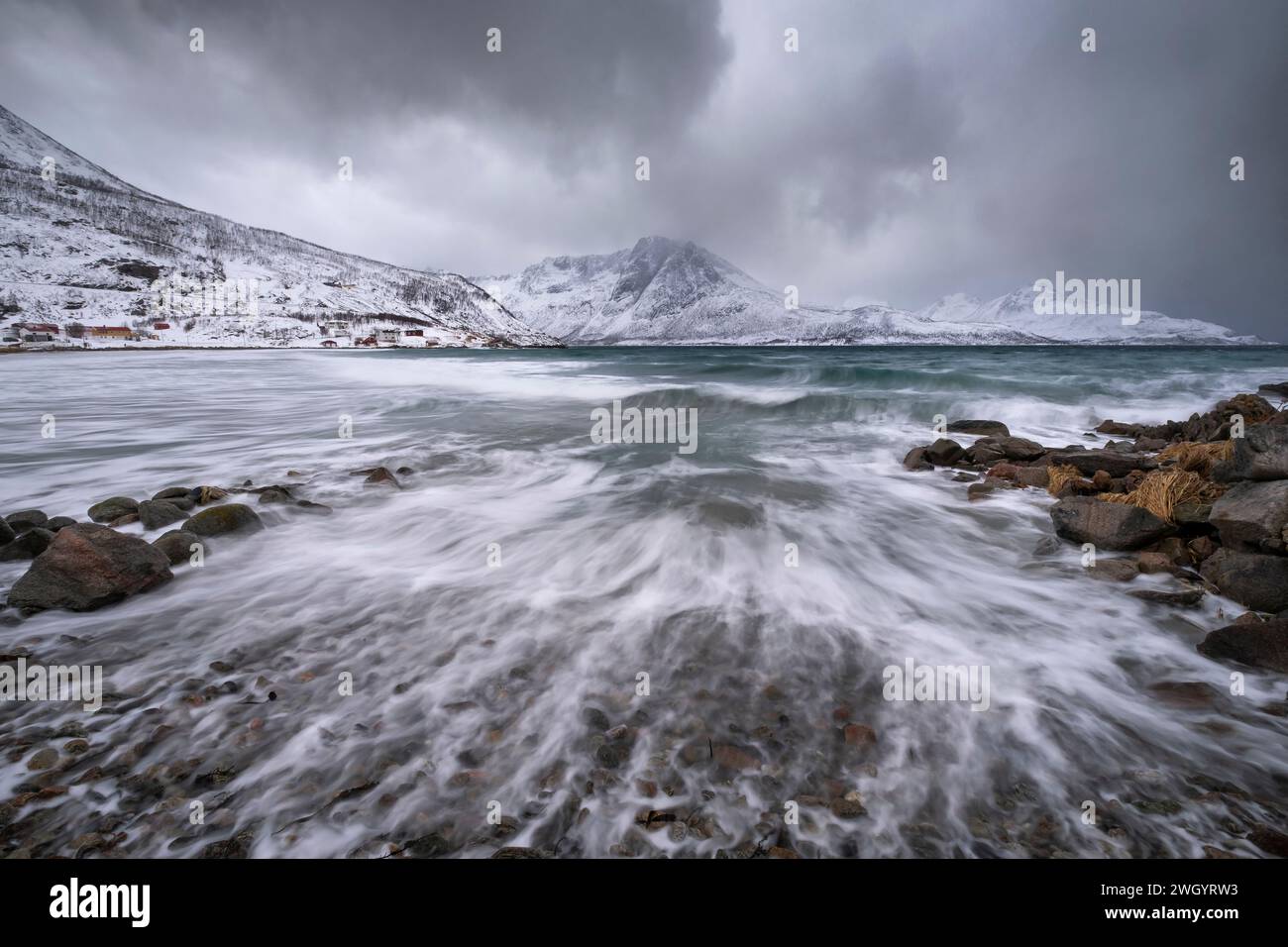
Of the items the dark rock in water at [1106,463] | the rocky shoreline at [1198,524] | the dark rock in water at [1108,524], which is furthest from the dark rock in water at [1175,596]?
the dark rock in water at [1106,463]

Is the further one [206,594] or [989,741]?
[206,594]

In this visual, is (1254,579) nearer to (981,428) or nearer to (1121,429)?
(981,428)

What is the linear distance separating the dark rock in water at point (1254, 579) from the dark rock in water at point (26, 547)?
35.8 ft

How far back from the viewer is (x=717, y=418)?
17391 millimetres

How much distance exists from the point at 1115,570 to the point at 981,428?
9871 millimetres

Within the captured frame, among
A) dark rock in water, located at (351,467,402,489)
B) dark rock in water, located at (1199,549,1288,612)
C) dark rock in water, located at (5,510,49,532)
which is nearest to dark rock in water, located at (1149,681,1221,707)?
dark rock in water, located at (1199,549,1288,612)

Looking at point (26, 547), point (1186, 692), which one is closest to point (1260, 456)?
point (1186, 692)

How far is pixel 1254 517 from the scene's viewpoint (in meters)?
4.53

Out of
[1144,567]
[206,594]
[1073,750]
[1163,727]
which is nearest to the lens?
[1073,750]

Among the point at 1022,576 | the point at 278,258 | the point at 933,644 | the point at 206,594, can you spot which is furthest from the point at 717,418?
the point at 278,258

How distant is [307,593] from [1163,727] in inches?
259

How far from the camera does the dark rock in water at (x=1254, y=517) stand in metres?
4.35
